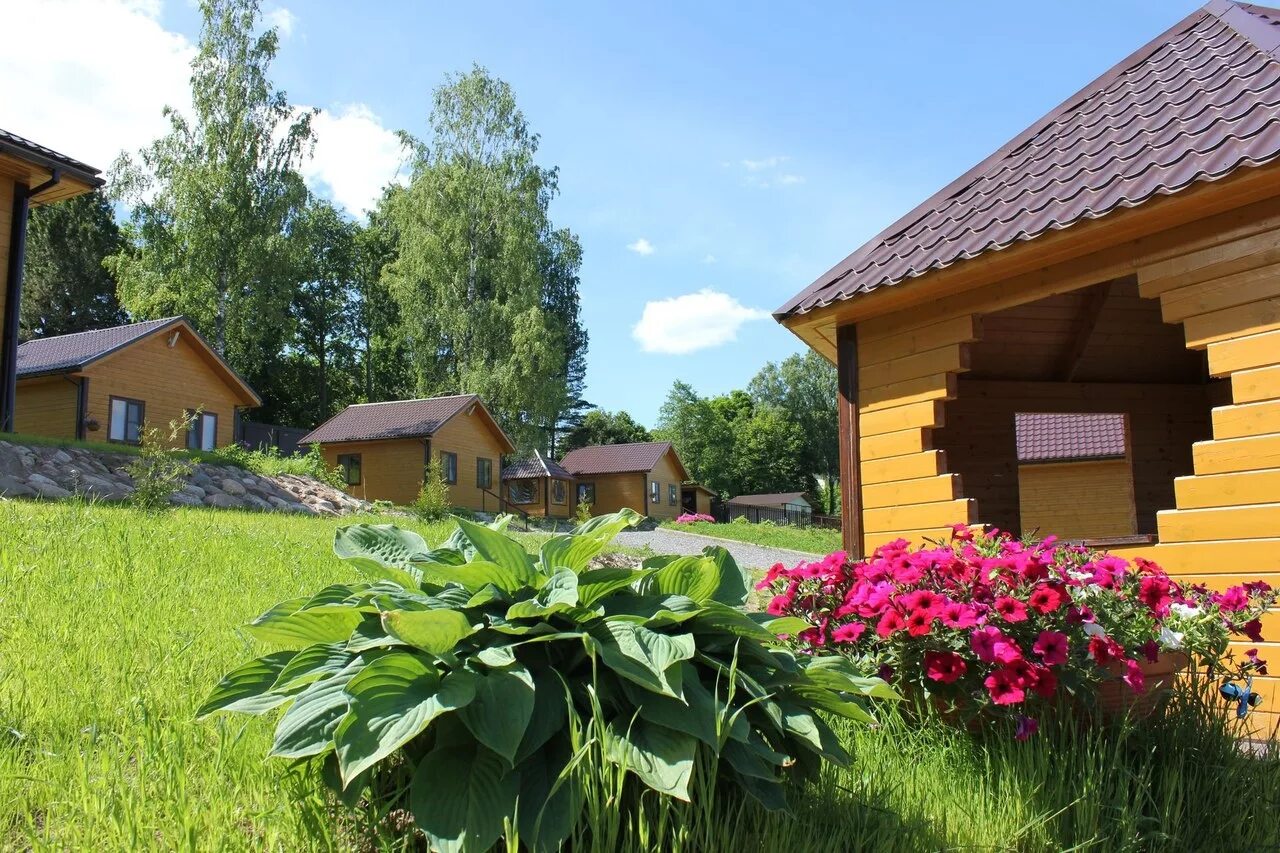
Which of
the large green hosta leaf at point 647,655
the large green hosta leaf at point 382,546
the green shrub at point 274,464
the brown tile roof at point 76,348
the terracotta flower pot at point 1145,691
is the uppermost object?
the brown tile roof at point 76,348

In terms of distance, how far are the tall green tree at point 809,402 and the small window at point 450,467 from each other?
35267mm

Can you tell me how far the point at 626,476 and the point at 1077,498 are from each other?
26606 mm

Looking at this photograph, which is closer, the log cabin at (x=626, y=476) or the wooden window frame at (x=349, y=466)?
the wooden window frame at (x=349, y=466)

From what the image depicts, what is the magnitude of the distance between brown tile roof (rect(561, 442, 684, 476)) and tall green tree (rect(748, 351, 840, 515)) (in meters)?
20.9

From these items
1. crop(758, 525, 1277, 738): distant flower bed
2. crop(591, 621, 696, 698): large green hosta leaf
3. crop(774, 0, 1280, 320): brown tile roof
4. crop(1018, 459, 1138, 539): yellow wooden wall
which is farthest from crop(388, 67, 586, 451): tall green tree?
crop(591, 621, 696, 698): large green hosta leaf

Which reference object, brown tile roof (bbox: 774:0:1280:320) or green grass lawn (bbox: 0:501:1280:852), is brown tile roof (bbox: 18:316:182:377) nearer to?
green grass lawn (bbox: 0:501:1280:852)

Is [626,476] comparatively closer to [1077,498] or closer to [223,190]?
[223,190]

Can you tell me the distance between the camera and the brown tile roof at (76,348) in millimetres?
20781

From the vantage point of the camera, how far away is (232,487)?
15.5m

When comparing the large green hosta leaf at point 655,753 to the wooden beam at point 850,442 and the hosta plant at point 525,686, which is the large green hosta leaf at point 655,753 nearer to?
the hosta plant at point 525,686

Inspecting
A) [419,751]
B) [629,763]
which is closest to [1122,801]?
[629,763]

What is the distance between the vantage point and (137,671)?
9.14 feet

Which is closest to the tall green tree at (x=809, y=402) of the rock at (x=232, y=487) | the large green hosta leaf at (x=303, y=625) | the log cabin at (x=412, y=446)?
the log cabin at (x=412, y=446)

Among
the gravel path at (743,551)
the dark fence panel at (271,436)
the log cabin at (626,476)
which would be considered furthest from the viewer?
the log cabin at (626,476)
